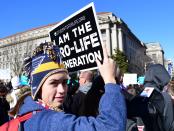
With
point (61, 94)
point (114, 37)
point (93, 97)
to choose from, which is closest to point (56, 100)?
point (61, 94)

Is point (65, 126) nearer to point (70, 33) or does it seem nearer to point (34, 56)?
point (34, 56)

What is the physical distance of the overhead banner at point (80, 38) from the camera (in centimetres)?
311

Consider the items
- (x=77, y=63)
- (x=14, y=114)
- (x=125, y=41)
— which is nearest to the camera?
(x=14, y=114)

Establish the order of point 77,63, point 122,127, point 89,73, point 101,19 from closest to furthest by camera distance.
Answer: point 122,127 < point 77,63 < point 89,73 < point 101,19

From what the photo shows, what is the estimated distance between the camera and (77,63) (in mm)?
3527

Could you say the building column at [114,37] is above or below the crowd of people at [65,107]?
above

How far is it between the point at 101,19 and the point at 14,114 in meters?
90.0

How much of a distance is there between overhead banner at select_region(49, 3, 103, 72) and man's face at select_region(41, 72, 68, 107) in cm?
49

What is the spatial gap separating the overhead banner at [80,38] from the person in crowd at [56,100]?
0.46 m

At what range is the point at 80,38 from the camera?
3.35 m

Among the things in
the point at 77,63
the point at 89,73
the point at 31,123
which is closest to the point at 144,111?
the point at 77,63

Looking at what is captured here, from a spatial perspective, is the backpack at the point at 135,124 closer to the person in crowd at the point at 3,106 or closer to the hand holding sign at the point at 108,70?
the hand holding sign at the point at 108,70

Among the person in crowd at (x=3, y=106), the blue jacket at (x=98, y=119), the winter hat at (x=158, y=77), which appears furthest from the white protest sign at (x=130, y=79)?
the blue jacket at (x=98, y=119)

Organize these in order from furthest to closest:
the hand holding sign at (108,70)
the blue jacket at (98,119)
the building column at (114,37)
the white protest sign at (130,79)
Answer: the building column at (114,37) < the white protest sign at (130,79) < the hand holding sign at (108,70) < the blue jacket at (98,119)
